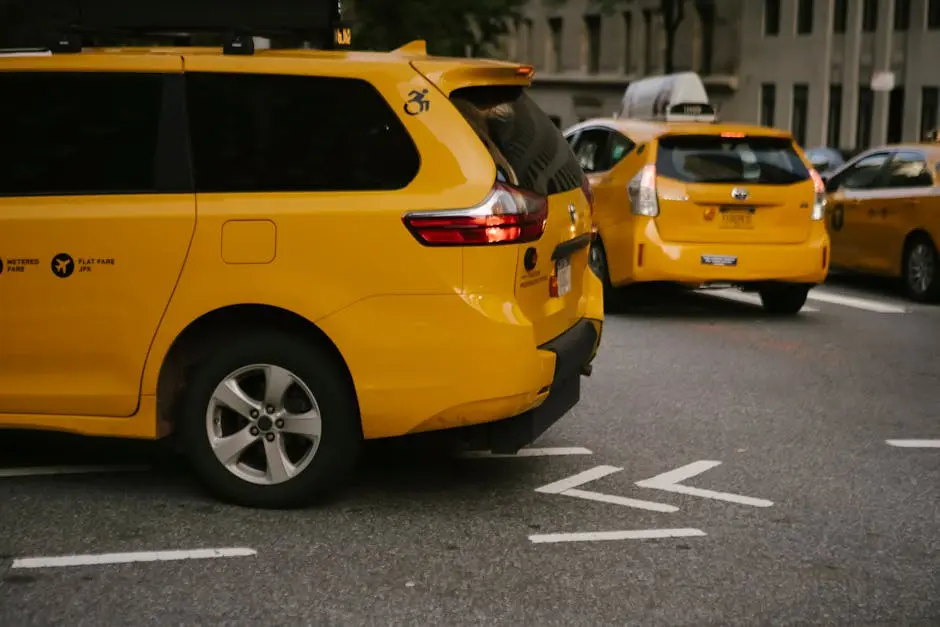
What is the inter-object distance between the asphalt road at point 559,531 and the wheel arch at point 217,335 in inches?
18.7

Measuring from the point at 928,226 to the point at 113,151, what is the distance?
10.1 meters

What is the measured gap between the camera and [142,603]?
5246mm

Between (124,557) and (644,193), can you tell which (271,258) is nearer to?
(124,557)

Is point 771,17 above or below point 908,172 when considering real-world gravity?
below

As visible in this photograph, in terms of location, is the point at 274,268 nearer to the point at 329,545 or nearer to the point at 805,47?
the point at 329,545

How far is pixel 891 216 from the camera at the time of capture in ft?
51.1

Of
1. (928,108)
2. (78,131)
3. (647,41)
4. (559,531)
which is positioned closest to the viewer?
(559,531)

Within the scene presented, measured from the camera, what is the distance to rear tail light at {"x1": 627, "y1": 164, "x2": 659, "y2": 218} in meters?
13.0

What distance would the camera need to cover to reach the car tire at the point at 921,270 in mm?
14805

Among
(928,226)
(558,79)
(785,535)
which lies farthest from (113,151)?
(558,79)

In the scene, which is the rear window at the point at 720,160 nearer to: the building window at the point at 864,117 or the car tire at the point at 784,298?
the car tire at the point at 784,298

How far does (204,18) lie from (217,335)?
363 centimetres

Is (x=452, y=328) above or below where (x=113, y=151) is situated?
below

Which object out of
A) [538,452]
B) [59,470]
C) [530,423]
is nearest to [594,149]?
[538,452]
